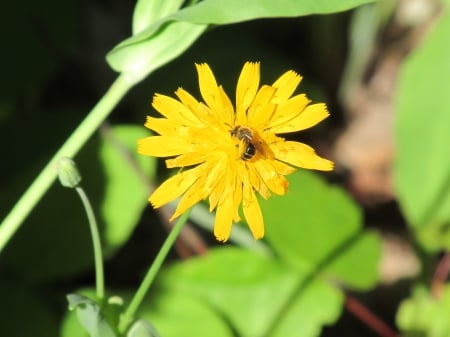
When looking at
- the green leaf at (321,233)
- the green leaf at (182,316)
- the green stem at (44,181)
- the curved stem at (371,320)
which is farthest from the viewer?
the curved stem at (371,320)

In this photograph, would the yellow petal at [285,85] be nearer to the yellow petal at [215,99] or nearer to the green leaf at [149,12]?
the yellow petal at [215,99]

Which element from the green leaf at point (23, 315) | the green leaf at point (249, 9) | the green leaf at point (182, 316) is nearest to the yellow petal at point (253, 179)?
the green leaf at point (249, 9)

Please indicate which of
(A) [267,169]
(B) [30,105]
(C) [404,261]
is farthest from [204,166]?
(C) [404,261]

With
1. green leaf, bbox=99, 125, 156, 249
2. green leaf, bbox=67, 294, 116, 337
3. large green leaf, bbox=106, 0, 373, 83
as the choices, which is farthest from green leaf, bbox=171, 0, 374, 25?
green leaf, bbox=99, 125, 156, 249

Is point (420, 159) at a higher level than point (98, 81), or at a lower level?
lower

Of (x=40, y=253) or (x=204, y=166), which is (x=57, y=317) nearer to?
(x=40, y=253)
